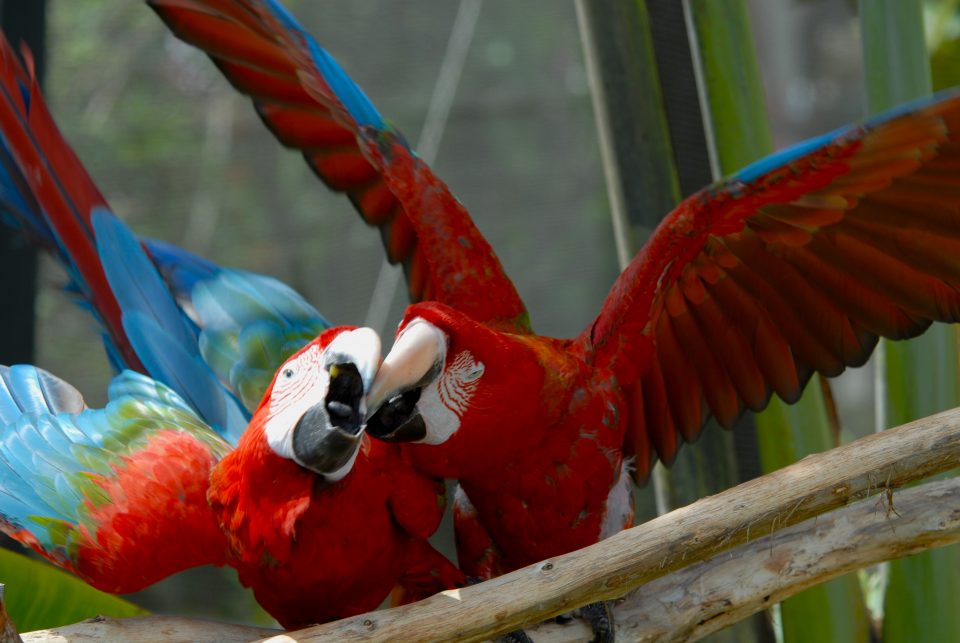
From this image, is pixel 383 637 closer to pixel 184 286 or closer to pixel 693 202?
pixel 693 202

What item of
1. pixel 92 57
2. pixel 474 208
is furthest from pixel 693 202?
pixel 92 57

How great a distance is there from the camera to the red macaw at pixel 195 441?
802 mm

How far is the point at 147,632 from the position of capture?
78 centimetres

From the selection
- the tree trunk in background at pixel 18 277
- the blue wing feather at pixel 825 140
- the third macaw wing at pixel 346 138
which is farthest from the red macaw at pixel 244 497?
the tree trunk in background at pixel 18 277

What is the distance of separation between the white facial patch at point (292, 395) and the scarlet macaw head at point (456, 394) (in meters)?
0.06

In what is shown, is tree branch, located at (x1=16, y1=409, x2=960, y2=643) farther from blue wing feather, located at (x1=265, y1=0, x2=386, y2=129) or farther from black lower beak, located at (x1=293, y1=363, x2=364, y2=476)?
blue wing feather, located at (x1=265, y1=0, x2=386, y2=129)

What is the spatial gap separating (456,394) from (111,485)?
31 centimetres

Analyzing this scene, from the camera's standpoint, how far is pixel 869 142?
0.84 meters

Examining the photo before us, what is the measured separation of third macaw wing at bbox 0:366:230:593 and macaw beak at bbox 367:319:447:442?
17cm

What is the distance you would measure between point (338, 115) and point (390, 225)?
0.16 metres

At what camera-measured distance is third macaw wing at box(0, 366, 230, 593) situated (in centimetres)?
86

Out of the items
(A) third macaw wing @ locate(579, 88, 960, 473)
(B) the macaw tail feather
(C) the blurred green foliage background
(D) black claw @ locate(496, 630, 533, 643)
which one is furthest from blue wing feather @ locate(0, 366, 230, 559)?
(C) the blurred green foliage background

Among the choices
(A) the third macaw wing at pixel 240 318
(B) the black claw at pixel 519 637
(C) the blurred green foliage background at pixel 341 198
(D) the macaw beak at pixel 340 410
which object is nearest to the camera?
(D) the macaw beak at pixel 340 410

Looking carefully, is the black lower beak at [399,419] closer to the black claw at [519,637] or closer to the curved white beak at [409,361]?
the curved white beak at [409,361]
